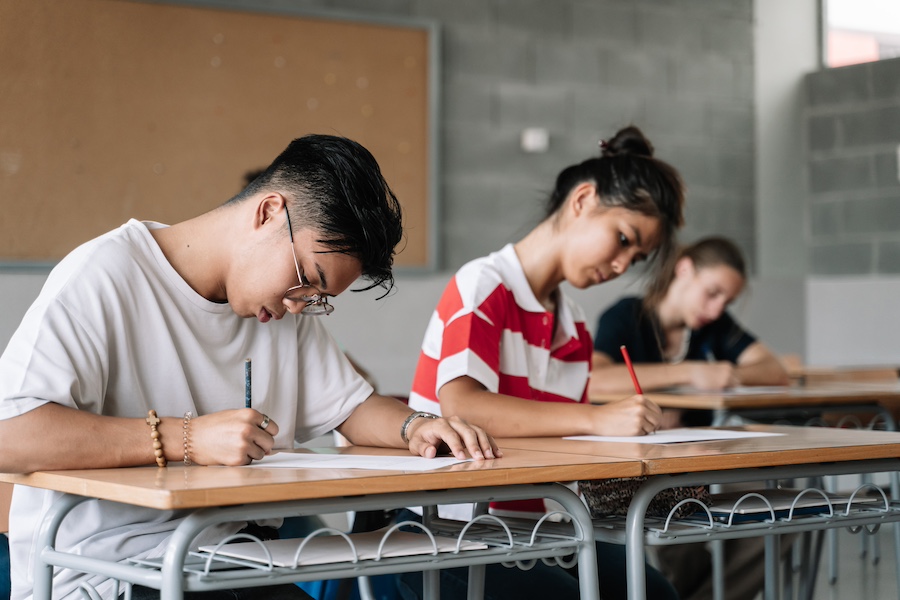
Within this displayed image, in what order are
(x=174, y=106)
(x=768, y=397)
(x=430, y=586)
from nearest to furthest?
1. (x=430, y=586)
2. (x=768, y=397)
3. (x=174, y=106)

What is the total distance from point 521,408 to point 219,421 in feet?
2.21

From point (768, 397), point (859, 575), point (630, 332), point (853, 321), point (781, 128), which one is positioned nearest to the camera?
point (768, 397)

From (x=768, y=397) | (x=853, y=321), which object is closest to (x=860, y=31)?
(x=853, y=321)

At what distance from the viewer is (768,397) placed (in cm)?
310

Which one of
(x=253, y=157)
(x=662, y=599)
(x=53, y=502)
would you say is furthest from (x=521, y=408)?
(x=253, y=157)

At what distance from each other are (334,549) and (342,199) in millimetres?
482

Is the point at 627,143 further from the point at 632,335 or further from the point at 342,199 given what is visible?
the point at 632,335

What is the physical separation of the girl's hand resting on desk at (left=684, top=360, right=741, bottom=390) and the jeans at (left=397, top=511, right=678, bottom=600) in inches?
58.2

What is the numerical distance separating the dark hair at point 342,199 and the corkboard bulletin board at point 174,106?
9.63 ft

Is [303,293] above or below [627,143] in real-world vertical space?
below

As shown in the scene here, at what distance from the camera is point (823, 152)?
5770 mm

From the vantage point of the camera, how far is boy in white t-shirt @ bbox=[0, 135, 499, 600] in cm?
132

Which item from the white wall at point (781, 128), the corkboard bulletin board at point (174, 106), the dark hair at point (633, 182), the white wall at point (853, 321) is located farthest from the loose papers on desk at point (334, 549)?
the white wall at point (781, 128)

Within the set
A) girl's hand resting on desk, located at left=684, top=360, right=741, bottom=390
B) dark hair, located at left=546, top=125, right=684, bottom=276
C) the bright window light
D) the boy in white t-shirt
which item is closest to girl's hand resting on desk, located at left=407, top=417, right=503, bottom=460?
the boy in white t-shirt
